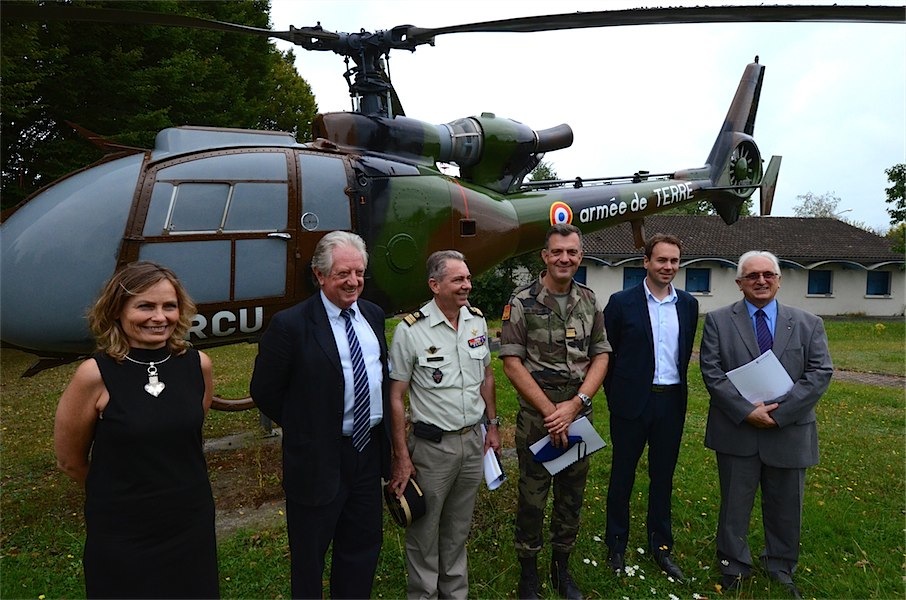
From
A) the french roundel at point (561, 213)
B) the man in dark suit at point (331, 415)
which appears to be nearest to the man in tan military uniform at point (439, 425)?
the man in dark suit at point (331, 415)

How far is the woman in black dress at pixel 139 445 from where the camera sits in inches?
73.5

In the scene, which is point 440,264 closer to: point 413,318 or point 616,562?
point 413,318

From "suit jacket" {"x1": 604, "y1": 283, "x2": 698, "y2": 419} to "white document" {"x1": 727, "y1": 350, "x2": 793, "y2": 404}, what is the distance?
11.5 inches

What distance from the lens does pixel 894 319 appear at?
24203 millimetres

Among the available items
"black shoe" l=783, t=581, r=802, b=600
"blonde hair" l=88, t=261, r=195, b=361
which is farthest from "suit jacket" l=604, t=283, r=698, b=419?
"blonde hair" l=88, t=261, r=195, b=361

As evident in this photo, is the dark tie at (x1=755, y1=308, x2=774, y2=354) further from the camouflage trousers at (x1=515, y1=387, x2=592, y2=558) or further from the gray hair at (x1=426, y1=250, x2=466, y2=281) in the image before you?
the gray hair at (x1=426, y1=250, x2=466, y2=281)

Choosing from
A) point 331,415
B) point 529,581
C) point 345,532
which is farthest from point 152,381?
point 529,581

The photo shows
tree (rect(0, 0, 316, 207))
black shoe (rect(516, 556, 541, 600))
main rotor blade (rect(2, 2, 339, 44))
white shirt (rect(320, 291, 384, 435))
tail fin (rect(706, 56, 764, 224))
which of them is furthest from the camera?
tree (rect(0, 0, 316, 207))

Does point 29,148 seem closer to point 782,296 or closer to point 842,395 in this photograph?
point 842,395

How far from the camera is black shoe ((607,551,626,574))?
3.39m

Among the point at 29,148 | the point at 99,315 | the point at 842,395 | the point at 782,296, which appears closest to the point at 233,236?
the point at 99,315

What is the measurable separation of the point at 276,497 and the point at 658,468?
112 inches

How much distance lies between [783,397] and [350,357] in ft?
7.73

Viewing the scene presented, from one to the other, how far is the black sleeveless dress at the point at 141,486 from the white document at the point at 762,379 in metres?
2.76
